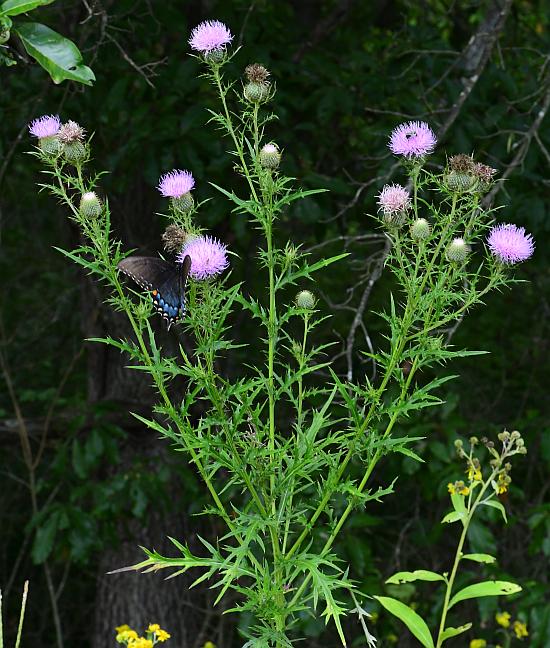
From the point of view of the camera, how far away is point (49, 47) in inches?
91.3

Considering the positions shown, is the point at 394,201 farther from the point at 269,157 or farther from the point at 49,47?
the point at 49,47

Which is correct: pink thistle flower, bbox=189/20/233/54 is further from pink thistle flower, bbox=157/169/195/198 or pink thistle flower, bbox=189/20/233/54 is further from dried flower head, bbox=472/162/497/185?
dried flower head, bbox=472/162/497/185

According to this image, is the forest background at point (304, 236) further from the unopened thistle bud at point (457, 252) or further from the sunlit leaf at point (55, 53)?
the unopened thistle bud at point (457, 252)

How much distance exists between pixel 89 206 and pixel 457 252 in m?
0.75

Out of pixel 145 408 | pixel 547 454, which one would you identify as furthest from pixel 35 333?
pixel 547 454

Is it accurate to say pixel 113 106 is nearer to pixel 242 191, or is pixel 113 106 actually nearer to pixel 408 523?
pixel 242 191

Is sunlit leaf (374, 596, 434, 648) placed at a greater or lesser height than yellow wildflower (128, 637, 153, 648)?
greater

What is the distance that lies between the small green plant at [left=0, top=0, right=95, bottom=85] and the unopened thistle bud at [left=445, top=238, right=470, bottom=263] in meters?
0.86

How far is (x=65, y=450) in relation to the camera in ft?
14.3

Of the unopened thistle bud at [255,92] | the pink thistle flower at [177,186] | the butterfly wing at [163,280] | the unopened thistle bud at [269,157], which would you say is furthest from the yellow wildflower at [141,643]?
the unopened thistle bud at [255,92]

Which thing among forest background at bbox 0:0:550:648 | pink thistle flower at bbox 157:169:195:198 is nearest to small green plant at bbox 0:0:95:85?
pink thistle flower at bbox 157:169:195:198

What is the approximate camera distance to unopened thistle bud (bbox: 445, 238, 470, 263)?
6.86 feet

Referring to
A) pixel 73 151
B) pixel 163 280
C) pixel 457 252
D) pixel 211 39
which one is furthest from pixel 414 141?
pixel 73 151

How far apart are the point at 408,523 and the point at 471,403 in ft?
3.01
